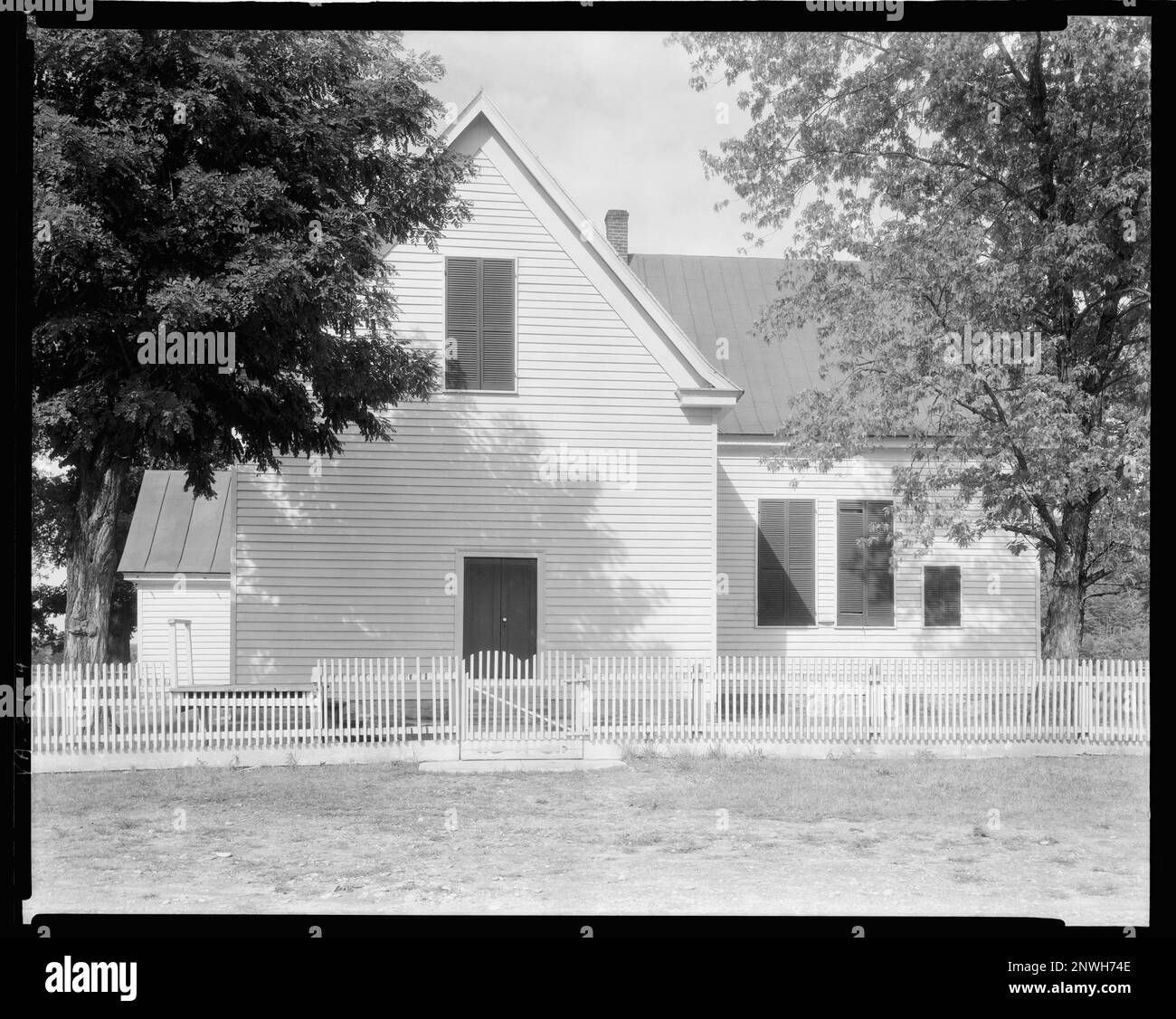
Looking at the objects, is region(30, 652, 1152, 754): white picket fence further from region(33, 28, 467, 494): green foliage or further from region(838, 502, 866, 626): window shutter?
region(838, 502, 866, 626): window shutter

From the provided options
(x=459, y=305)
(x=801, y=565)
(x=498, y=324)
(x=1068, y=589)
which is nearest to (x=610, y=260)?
(x=498, y=324)

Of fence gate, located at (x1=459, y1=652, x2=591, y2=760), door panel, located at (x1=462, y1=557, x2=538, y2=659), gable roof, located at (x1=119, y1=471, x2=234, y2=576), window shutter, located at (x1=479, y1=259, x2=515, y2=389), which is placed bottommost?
fence gate, located at (x1=459, y1=652, x2=591, y2=760)

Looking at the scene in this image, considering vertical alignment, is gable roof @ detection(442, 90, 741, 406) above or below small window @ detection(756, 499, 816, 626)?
above

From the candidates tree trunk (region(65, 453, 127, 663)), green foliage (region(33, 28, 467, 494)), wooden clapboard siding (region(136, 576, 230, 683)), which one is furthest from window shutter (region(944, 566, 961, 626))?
wooden clapboard siding (region(136, 576, 230, 683))

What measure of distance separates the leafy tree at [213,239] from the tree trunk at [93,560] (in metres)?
0.02

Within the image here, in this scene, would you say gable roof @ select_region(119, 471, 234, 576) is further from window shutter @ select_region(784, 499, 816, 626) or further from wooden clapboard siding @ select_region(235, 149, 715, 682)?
window shutter @ select_region(784, 499, 816, 626)

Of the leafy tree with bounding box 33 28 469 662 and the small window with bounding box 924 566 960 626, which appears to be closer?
the leafy tree with bounding box 33 28 469 662

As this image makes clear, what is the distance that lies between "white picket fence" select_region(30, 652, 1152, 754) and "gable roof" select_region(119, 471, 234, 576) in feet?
32.2

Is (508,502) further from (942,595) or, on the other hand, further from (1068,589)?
(942,595)

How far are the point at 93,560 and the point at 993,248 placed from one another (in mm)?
10639

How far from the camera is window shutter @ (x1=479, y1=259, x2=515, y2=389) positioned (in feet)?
45.4

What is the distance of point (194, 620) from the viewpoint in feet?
69.1

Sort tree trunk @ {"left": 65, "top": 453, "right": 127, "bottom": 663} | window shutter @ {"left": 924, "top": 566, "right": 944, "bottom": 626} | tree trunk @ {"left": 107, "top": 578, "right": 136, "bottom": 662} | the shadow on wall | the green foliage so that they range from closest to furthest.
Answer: the green foliage → tree trunk @ {"left": 65, "top": 453, "right": 127, "bottom": 663} → the shadow on wall → window shutter @ {"left": 924, "top": 566, "right": 944, "bottom": 626} → tree trunk @ {"left": 107, "top": 578, "right": 136, "bottom": 662}

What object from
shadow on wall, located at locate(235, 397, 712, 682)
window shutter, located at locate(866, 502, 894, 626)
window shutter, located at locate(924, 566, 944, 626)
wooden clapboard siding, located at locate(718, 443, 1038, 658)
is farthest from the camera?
window shutter, located at locate(924, 566, 944, 626)
